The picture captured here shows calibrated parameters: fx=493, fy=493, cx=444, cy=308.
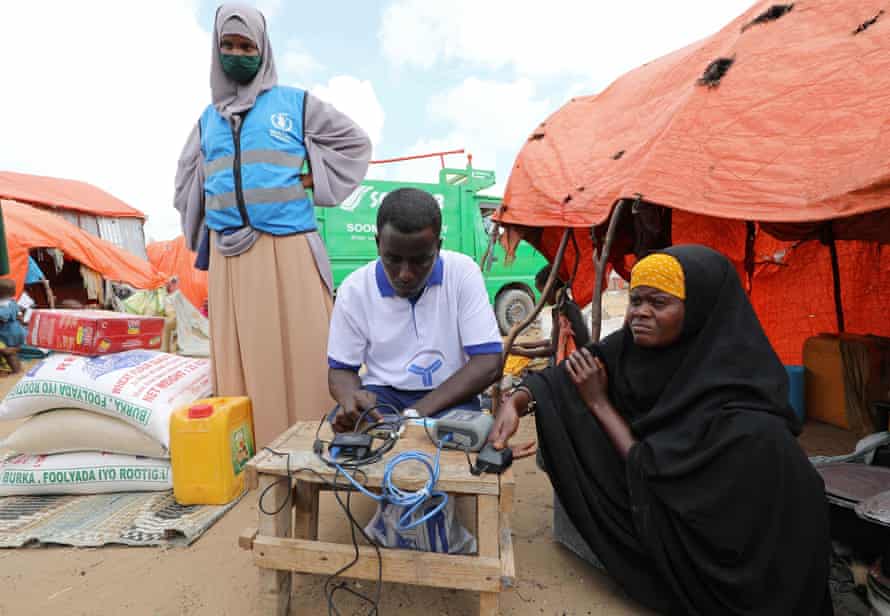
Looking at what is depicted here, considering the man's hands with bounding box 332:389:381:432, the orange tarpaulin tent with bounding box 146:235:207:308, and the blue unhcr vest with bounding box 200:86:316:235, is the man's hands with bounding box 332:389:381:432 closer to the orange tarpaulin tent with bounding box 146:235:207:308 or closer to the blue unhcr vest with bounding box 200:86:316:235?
the blue unhcr vest with bounding box 200:86:316:235

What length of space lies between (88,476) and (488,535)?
7.67 ft

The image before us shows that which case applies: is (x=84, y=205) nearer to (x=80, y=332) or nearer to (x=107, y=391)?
(x=80, y=332)

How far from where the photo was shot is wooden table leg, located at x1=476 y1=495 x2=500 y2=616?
149cm

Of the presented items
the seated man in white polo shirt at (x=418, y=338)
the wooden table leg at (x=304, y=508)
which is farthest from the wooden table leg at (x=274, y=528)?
the seated man in white polo shirt at (x=418, y=338)

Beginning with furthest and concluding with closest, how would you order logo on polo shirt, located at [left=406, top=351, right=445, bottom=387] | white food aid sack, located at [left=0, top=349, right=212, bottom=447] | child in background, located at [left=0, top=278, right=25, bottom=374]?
child in background, located at [left=0, top=278, right=25, bottom=374] < white food aid sack, located at [left=0, top=349, right=212, bottom=447] < logo on polo shirt, located at [left=406, top=351, right=445, bottom=387]

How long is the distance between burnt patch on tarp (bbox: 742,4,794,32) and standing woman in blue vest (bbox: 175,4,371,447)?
254cm

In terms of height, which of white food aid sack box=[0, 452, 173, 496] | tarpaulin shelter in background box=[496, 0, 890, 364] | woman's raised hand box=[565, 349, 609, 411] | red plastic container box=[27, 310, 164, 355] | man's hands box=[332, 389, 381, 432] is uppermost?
tarpaulin shelter in background box=[496, 0, 890, 364]

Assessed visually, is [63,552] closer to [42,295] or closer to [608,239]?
[608,239]

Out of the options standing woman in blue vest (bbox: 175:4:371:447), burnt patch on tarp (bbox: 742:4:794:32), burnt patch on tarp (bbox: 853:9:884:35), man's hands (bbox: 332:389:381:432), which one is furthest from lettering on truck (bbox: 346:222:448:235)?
burnt patch on tarp (bbox: 853:9:884:35)

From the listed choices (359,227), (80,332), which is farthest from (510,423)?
(359,227)

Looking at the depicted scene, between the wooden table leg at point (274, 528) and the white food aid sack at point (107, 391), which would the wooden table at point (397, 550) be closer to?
the wooden table leg at point (274, 528)

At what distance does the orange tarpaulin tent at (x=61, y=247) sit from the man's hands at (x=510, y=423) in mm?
7834

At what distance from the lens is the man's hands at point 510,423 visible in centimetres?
170

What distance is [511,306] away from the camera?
30.1 feet
